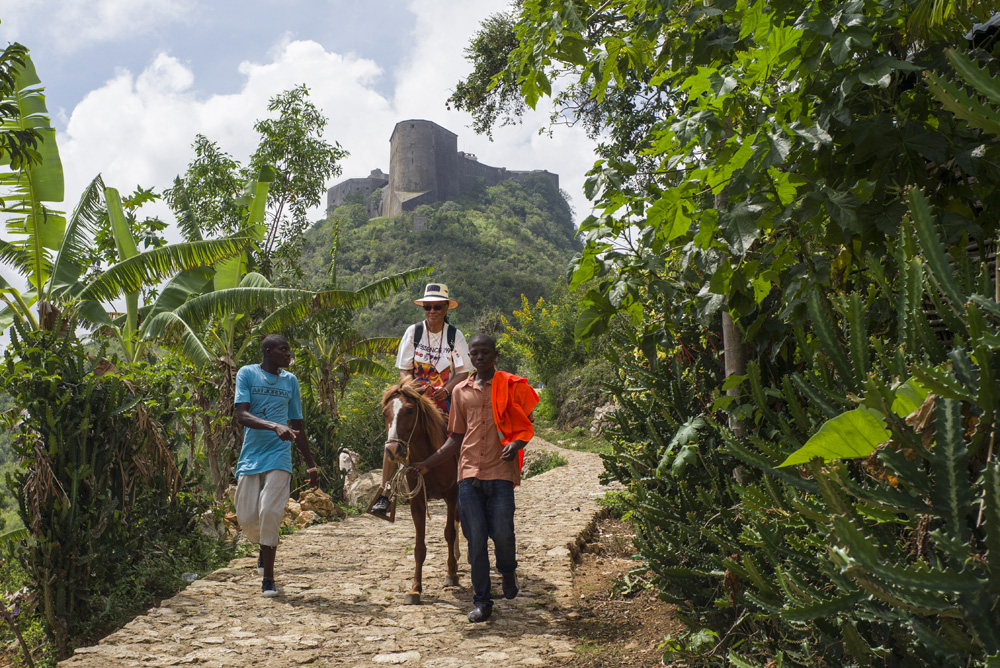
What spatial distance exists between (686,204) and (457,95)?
12.4m

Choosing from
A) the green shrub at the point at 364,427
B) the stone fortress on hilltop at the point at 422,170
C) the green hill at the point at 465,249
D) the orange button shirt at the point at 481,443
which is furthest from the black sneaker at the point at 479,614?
the stone fortress on hilltop at the point at 422,170

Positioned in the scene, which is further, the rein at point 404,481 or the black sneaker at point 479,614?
the rein at point 404,481

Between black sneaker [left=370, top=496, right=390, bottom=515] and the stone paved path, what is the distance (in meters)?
0.81

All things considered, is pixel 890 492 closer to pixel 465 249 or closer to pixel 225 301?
pixel 225 301

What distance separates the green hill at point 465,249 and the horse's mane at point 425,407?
36.4m

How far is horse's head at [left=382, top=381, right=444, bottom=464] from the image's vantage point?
19.0ft

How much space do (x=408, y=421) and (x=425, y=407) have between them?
0.21 m

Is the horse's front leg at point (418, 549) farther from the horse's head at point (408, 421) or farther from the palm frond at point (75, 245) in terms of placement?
the palm frond at point (75, 245)

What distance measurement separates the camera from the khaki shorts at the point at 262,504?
20.1 feet

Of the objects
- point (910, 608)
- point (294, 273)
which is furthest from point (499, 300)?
point (910, 608)

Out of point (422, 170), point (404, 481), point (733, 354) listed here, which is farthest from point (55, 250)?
point (422, 170)

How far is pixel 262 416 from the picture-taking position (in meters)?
6.29

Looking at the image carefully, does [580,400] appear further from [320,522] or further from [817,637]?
[817,637]

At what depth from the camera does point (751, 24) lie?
2.37 m
